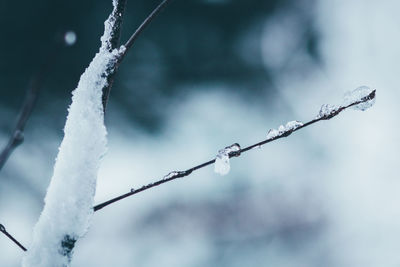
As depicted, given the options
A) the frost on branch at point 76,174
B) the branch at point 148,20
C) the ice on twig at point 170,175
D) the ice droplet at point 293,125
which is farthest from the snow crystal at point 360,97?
the frost on branch at point 76,174

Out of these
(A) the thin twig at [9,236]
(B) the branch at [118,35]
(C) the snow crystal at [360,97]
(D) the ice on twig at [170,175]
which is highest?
(B) the branch at [118,35]

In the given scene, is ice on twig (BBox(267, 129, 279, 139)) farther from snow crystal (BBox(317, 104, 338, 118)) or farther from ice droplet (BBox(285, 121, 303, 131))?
snow crystal (BBox(317, 104, 338, 118))

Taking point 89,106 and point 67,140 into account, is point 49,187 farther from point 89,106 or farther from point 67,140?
point 89,106

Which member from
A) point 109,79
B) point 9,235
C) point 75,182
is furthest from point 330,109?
point 9,235

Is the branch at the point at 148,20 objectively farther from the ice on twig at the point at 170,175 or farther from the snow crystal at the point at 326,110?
the snow crystal at the point at 326,110

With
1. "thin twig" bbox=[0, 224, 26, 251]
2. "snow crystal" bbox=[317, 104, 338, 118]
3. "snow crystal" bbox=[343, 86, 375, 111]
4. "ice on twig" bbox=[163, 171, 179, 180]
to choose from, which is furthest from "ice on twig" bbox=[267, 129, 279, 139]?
"thin twig" bbox=[0, 224, 26, 251]

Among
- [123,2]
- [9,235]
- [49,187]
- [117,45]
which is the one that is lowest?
[9,235]
